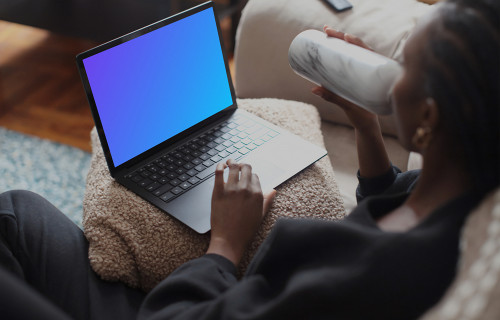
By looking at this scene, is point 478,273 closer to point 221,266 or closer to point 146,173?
point 221,266

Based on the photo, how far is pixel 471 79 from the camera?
559 millimetres

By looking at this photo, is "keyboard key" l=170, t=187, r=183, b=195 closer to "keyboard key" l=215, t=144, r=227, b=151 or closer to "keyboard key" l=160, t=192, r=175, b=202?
"keyboard key" l=160, t=192, r=175, b=202

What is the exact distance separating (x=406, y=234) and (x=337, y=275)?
89mm

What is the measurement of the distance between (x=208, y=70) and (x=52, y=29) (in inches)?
58.3

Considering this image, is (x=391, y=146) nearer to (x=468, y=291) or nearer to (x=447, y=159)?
(x=447, y=159)

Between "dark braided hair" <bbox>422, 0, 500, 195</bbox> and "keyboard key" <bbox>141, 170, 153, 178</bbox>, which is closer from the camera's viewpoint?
"dark braided hair" <bbox>422, 0, 500, 195</bbox>

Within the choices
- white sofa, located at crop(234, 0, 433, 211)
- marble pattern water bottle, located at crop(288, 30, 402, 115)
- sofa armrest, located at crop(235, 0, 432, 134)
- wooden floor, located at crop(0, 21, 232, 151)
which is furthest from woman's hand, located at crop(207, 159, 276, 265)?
wooden floor, located at crop(0, 21, 232, 151)

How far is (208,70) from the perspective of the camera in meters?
1.11

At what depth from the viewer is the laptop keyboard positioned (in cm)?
97

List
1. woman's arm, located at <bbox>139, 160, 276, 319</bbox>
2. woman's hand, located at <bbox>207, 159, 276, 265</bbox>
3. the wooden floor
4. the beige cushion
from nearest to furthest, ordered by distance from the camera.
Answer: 1. the beige cushion
2. woman's arm, located at <bbox>139, 160, 276, 319</bbox>
3. woman's hand, located at <bbox>207, 159, 276, 265</bbox>
4. the wooden floor

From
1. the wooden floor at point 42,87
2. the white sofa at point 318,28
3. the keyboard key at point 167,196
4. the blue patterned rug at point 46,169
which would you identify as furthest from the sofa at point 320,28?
the wooden floor at point 42,87

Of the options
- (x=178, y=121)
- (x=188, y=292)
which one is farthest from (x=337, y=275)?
(x=178, y=121)

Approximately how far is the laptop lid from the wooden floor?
98 cm

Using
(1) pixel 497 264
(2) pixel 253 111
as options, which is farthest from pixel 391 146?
(1) pixel 497 264
